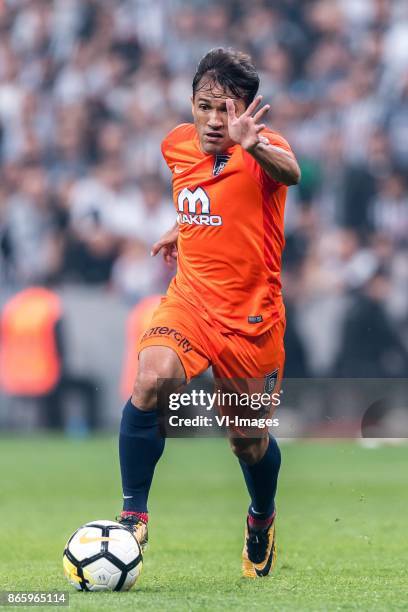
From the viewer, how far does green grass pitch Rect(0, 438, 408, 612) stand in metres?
4.55

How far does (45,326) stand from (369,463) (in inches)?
170

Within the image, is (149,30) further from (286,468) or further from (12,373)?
(286,468)

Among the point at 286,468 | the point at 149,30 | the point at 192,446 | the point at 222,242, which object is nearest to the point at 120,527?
the point at 222,242

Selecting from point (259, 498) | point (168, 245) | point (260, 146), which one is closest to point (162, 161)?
point (168, 245)

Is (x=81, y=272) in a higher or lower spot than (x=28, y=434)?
higher

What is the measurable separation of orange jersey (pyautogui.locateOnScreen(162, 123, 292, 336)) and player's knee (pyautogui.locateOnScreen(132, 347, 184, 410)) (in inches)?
14.0

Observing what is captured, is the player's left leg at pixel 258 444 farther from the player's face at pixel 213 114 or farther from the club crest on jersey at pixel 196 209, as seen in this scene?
the player's face at pixel 213 114

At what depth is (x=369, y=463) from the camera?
36.8ft

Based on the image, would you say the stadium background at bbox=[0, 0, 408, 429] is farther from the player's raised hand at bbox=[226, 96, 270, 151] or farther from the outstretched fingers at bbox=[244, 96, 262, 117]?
the player's raised hand at bbox=[226, 96, 270, 151]

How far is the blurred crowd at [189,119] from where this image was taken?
13914 millimetres

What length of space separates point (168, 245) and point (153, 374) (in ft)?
3.70

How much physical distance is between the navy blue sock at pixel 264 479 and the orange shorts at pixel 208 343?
315mm

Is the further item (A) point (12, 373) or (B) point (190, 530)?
(A) point (12, 373)

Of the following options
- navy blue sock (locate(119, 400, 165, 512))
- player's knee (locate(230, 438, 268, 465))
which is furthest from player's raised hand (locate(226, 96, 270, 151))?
player's knee (locate(230, 438, 268, 465))
